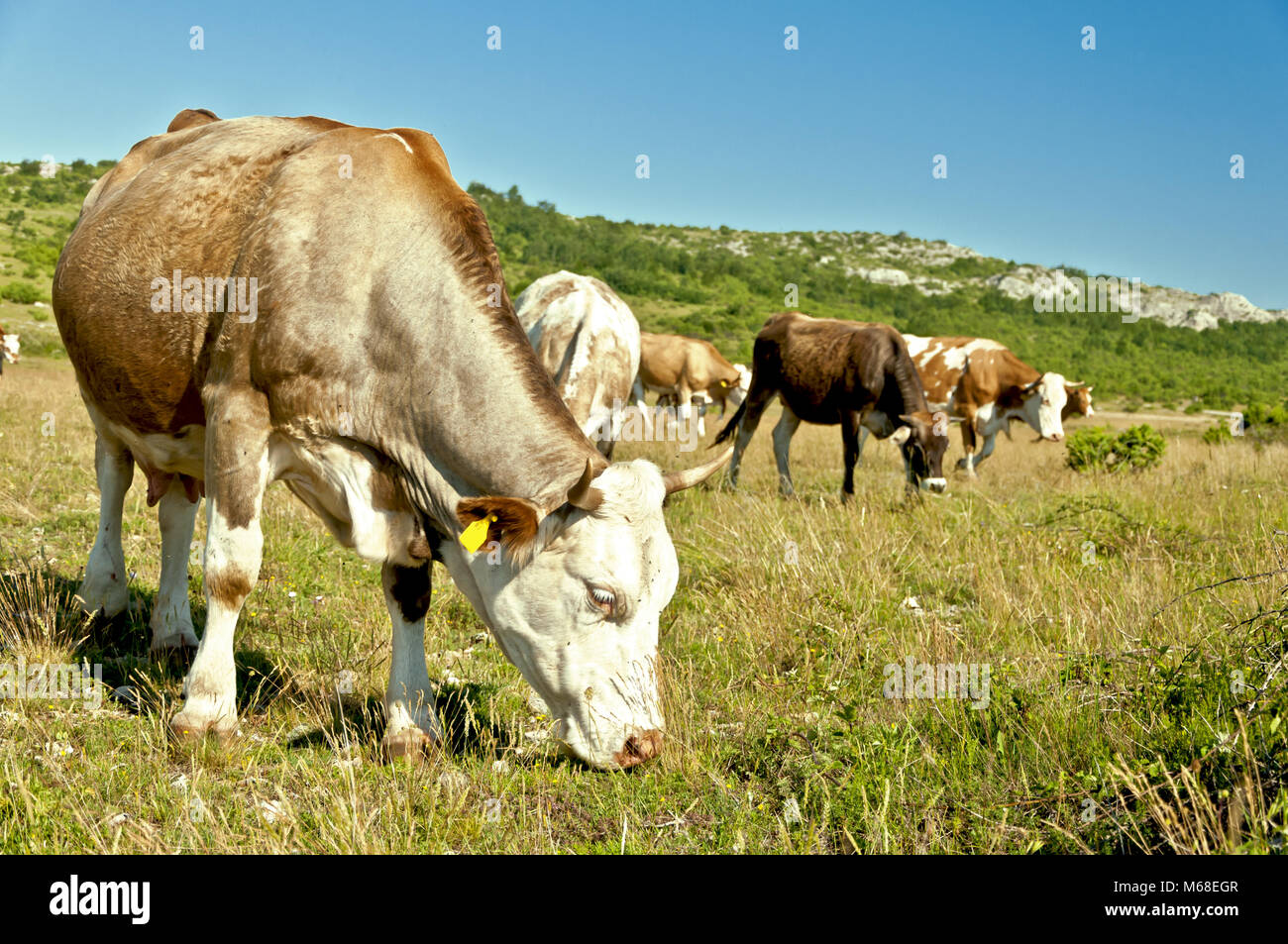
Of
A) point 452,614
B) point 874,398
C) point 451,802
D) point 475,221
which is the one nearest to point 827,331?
point 874,398

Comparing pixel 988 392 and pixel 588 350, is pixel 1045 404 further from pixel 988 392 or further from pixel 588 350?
pixel 588 350

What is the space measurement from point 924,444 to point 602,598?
8.78 m

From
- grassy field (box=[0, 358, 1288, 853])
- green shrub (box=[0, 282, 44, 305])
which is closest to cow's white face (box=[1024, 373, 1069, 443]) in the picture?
grassy field (box=[0, 358, 1288, 853])

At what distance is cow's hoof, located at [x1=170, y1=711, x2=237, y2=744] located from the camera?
4047 millimetres

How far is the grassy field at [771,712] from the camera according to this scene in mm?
3217

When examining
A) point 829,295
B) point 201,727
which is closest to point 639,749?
point 201,727

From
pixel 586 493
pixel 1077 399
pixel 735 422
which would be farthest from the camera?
pixel 1077 399

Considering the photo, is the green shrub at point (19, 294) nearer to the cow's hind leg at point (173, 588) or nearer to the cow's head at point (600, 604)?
the cow's hind leg at point (173, 588)

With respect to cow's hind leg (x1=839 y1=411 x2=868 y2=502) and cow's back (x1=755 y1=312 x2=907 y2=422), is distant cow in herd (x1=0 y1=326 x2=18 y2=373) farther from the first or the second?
cow's hind leg (x1=839 y1=411 x2=868 y2=502)

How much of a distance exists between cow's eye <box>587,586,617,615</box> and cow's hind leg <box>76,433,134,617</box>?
3.27 meters

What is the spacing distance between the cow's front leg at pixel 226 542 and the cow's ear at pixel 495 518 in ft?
3.58

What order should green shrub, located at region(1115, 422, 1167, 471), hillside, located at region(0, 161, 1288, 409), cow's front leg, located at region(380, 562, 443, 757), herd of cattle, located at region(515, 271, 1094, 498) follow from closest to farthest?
cow's front leg, located at region(380, 562, 443, 757) < herd of cattle, located at region(515, 271, 1094, 498) < green shrub, located at region(1115, 422, 1167, 471) < hillside, located at region(0, 161, 1288, 409)

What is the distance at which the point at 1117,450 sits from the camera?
13734 millimetres
